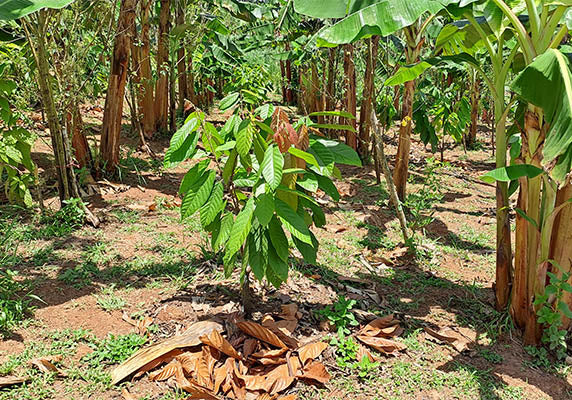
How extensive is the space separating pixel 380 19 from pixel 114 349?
2.34 meters

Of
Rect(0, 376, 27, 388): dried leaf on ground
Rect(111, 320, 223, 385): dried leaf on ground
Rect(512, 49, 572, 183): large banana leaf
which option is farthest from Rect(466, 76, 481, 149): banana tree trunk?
Rect(0, 376, 27, 388): dried leaf on ground

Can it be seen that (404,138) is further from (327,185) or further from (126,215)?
(126,215)

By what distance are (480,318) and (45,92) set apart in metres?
3.74

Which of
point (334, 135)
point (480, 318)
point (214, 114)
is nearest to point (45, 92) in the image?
point (480, 318)

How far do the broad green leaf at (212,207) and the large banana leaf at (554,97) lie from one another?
158cm

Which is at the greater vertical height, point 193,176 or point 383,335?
point 193,176

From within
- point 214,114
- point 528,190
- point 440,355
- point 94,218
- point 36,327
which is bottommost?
point 440,355

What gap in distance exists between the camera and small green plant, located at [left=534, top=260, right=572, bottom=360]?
8.54 ft

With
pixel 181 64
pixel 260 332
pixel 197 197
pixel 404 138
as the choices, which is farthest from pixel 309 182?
pixel 181 64

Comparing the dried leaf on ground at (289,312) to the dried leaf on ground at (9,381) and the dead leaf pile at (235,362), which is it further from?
the dried leaf on ground at (9,381)

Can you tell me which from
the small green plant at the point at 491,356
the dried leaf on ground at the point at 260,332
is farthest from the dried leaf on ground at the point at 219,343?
the small green plant at the point at 491,356

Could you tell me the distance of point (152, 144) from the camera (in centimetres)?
697

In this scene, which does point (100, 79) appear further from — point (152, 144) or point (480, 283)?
point (480, 283)

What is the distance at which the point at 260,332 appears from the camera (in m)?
2.47
